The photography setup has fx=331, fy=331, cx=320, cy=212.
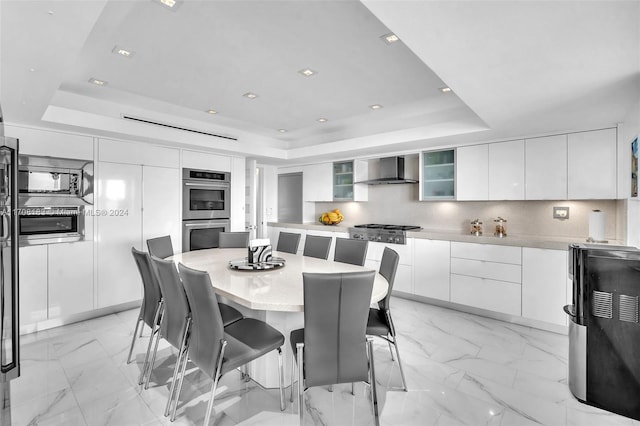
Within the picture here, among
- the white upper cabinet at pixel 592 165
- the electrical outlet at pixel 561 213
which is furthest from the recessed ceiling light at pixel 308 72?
the electrical outlet at pixel 561 213

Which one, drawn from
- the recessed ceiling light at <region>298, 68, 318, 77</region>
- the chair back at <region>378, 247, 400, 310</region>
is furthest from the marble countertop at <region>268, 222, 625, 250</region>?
the recessed ceiling light at <region>298, 68, 318, 77</region>

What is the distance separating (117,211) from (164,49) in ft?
7.86

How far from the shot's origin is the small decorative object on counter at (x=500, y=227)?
13.6 ft

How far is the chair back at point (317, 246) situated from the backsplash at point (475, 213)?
1981 millimetres

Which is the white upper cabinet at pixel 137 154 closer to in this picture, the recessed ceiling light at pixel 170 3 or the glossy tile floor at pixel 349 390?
the glossy tile floor at pixel 349 390

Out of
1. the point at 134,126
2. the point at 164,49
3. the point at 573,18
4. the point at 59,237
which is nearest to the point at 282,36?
the point at 164,49

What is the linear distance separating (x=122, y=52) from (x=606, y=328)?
3.93 metres

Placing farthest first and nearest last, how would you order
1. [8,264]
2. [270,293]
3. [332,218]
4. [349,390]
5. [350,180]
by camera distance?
[332,218] < [350,180] < [349,390] < [270,293] < [8,264]

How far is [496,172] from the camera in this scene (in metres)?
4.03

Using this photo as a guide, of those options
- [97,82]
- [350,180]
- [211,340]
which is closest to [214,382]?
[211,340]

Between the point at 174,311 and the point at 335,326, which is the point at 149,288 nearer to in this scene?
the point at 174,311

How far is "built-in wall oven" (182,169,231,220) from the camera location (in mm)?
4688

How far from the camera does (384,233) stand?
4816mm

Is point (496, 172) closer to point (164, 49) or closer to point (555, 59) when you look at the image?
point (555, 59)
